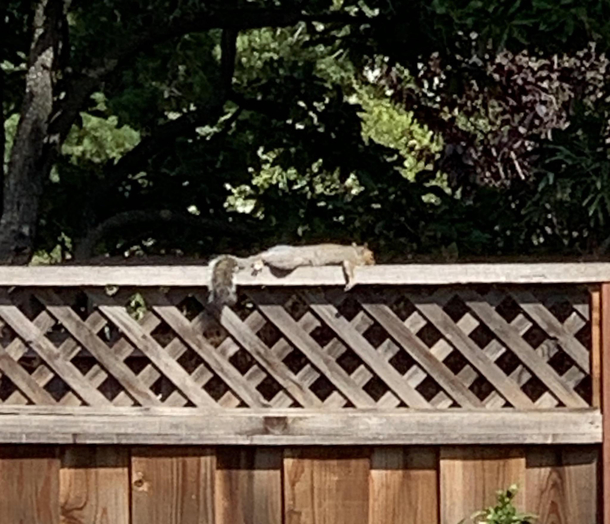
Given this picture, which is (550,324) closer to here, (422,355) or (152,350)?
(422,355)

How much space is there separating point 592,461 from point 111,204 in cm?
241

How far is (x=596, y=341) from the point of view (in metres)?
3.41

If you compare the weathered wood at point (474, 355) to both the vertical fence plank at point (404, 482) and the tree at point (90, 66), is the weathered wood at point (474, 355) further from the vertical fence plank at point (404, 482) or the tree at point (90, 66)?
the tree at point (90, 66)

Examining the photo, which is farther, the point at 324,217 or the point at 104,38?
the point at 104,38

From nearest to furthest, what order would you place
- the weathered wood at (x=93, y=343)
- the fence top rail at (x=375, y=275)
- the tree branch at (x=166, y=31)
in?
1. the fence top rail at (x=375, y=275)
2. the weathered wood at (x=93, y=343)
3. the tree branch at (x=166, y=31)

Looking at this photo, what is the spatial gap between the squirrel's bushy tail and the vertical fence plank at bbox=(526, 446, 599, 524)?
29.6 inches

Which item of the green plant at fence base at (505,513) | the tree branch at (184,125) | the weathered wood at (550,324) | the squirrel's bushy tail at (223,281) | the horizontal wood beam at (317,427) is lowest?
the green plant at fence base at (505,513)

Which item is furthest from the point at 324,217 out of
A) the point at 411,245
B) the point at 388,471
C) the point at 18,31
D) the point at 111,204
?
the point at 388,471

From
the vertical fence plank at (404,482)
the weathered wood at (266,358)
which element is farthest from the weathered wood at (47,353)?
the vertical fence plank at (404,482)

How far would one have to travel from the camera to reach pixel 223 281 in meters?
3.39

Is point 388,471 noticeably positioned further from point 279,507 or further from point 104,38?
point 104,38

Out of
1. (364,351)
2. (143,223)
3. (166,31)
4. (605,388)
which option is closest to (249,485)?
(364,351)

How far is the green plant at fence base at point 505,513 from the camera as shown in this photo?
339cm

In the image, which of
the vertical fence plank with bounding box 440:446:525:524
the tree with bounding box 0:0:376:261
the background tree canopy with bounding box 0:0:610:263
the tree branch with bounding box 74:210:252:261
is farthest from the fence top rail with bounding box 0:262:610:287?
the tree branch with bounding box 74:210:252:261
